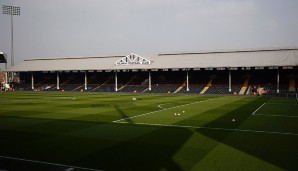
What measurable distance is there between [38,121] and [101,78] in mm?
55235

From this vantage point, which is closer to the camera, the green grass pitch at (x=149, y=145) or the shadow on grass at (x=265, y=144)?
the green grass pitch at (x=149, y=145)

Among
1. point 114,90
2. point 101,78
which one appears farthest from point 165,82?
point 101,78

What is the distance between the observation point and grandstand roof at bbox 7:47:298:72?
5408 cm

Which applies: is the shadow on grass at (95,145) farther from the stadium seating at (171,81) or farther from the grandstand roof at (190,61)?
the grandstand roof at (190,61)

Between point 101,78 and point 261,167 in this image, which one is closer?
point 261,167

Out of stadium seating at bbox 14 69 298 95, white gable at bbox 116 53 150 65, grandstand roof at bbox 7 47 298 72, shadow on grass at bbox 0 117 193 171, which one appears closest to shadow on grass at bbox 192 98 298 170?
shadow on grass at bbox 0 117 193 171

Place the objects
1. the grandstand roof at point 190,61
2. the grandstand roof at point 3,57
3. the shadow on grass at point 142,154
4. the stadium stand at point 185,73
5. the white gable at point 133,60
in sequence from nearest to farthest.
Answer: the shadow on grass at point 142,154, the stadium stand at point 185,73, the grandstand roof at point 190,61, the grandstand roof at point 3,57, the white gable at point 133,60

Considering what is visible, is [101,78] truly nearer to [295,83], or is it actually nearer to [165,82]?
[165,82]

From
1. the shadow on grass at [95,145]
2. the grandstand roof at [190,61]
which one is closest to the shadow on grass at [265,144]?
the shadow on grass at [95,145]

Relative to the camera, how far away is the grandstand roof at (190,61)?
5408cm

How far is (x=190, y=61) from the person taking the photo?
2400 inches

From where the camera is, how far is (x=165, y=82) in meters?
→ 64.6

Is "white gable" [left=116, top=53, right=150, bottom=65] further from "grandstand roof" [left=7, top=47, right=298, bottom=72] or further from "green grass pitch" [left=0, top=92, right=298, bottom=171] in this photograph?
"green grass pitch" [left=0, top=92, right=298, bottom=171]

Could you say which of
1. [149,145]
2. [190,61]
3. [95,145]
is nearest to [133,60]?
[190,61]
